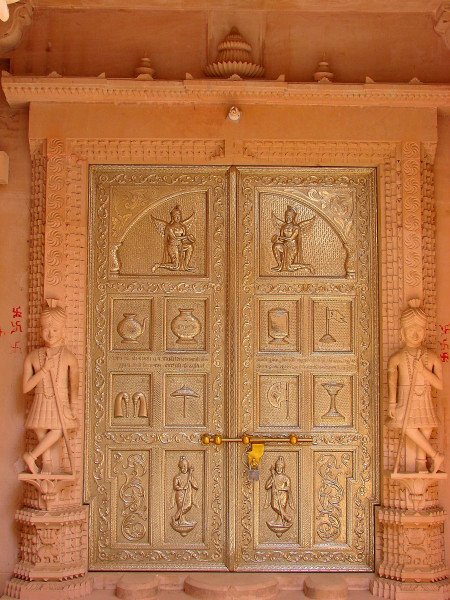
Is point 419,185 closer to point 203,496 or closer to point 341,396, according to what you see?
point 341,396

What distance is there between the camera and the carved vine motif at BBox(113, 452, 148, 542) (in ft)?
18.8

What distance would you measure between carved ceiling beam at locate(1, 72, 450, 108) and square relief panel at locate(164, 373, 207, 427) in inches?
76.3

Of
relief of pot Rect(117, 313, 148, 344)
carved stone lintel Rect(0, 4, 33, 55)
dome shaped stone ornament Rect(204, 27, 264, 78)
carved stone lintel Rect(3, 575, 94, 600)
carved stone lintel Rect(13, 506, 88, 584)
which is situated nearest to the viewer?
carved stone lintel Rect(3, 575, 94, 600)

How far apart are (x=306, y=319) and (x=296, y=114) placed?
56.4 inches

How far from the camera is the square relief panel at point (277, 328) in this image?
19.2ft

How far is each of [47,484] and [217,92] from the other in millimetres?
2860

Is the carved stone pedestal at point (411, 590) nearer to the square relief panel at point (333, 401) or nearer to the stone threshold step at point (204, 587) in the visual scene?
the stone threshold step at point (204, 587)

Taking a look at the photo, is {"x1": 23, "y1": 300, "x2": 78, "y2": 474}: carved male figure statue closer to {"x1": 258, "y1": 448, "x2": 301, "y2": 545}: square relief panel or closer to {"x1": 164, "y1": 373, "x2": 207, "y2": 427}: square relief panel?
{"x1": 164, "y1": 373, "x2": 207, "y2": 427}: square relief panel

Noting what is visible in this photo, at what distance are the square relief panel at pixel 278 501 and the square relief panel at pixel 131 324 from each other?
118cm

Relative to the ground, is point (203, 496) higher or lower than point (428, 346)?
lower

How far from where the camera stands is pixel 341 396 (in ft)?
19.1

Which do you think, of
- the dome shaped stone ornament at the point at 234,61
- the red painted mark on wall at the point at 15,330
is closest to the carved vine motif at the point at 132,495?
the red painted mark on wall at the point at 15,330

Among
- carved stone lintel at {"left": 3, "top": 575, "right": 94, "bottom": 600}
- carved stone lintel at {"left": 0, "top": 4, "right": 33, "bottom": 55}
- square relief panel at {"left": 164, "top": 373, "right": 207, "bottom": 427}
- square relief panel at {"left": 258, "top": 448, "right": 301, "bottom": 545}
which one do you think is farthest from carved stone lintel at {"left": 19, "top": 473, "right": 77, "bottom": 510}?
carved stone lintel at {"left": 0, "top": 4, "right": 33, "bottom": 55}

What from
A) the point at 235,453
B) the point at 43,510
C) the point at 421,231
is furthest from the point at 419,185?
the point at 43,510
